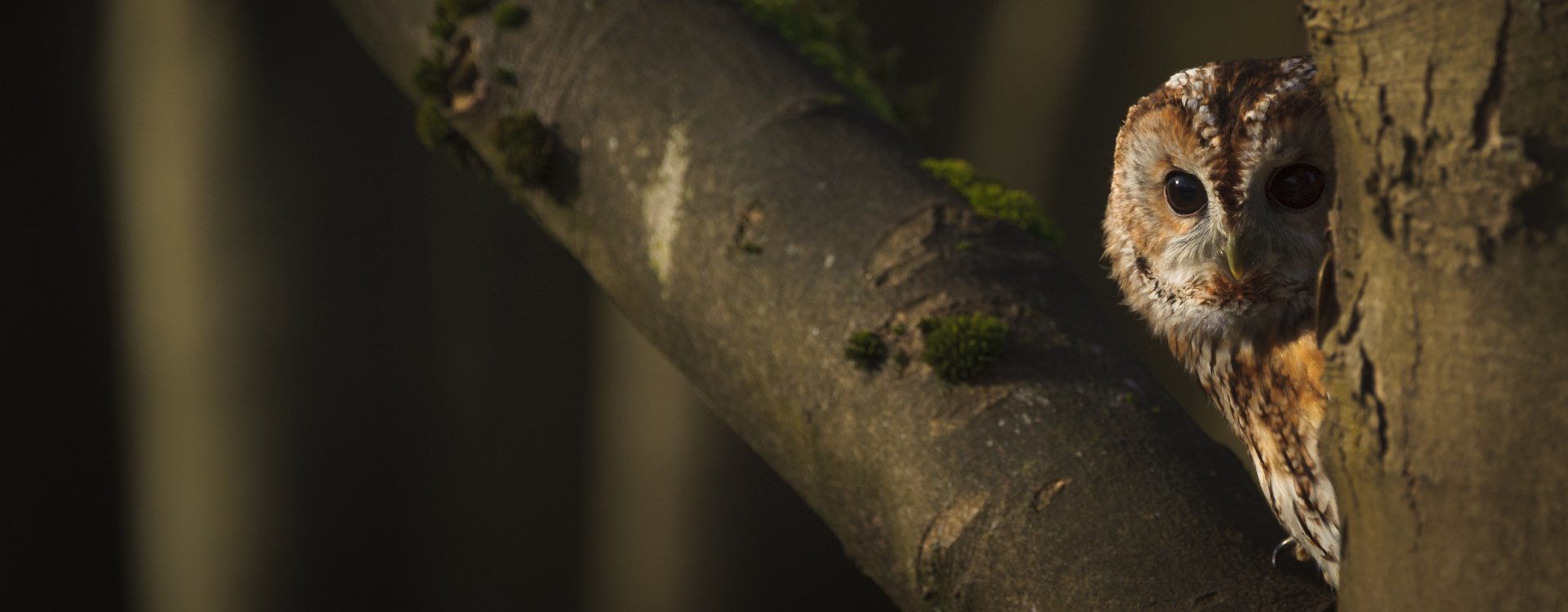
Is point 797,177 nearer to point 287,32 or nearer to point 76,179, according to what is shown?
point 287,32

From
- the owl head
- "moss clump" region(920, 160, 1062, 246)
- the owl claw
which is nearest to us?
the owl claw

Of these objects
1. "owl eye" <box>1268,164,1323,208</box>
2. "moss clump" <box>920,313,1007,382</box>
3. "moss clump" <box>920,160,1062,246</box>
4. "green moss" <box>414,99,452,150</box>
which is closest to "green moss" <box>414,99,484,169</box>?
"green moss" <box>414,99,452,150</box>

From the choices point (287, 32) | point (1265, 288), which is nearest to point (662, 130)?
point (1265, 288)

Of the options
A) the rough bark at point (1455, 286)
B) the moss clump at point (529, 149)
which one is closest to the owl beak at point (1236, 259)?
the rough bark at point (1455, 286)

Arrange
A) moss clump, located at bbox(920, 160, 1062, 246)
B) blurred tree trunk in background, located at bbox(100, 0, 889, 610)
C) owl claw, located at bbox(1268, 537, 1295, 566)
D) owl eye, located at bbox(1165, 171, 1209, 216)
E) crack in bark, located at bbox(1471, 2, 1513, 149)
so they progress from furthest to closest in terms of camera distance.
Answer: blurred tree trunk in background, located at bbox(100, 0, 889, 610), moss clump, located at bbox(920, 160, 1062, 246), owl eye, located at bbox(1165, 171, 1209, 216), owl claw, located at bbox(1268, 537, 1295, 566), crack in bark, located at bbox(1471, 2, 1513, 149)

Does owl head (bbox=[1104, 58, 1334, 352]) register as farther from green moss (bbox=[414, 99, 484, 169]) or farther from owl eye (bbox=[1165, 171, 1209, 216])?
green moss (bbox=[414, 99, 484, 169])

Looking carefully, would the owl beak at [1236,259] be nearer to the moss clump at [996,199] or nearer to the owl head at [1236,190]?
the owl head at [1236,190]
